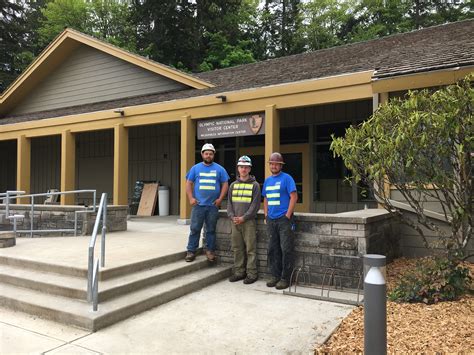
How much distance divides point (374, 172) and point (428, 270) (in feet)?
4.15

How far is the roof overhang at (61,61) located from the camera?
40.5 feet

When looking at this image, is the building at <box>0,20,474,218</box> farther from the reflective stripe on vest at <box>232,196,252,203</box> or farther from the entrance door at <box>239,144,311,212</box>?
the reflective stripe on vest at <box>232,196,252,203</box>

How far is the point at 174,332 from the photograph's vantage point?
4105mm

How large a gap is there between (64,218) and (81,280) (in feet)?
13.1

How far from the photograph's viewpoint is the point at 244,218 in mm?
5559

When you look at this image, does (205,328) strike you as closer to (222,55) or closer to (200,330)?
(200,330)

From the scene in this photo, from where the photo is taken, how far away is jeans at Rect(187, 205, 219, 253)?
235 inches

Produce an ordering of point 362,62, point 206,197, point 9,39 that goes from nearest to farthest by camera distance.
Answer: point 206,197 < point 362,62 < point 9,39

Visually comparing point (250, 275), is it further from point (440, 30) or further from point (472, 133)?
point (440, 30)

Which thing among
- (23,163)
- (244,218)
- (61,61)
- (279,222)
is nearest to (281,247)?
(279,222)

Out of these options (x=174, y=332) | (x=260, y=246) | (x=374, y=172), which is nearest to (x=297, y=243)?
(x=260, y=246)

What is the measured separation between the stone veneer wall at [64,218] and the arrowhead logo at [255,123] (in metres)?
3.28

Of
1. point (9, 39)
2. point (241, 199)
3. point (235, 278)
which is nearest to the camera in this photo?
point (241, 199)

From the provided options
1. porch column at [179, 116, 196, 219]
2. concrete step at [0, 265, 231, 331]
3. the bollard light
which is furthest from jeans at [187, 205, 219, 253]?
porch column at [179, 116, 196, 219]
